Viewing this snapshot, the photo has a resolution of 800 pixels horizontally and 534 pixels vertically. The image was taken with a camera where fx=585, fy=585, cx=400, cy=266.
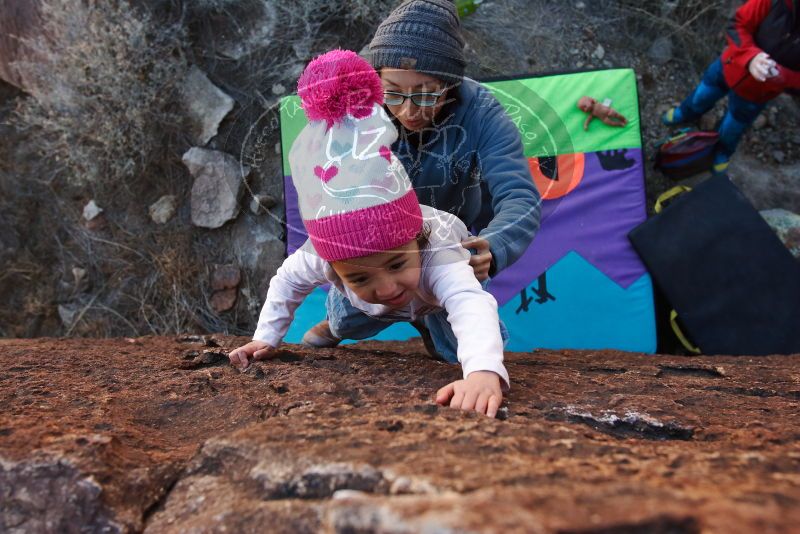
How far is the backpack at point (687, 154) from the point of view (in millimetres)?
2998

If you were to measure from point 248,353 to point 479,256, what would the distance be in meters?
0.66

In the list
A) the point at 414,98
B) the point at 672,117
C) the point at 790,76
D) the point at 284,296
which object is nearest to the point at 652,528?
the point at 414,98

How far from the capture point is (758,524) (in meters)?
0.55

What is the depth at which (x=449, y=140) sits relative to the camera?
168 cm

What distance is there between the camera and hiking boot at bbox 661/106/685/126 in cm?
320

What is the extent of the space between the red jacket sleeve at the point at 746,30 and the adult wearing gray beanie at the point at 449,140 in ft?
5.18

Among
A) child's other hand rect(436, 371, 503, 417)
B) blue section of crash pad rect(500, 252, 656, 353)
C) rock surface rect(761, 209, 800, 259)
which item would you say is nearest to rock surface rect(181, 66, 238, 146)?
blue section of crash pad rect(500, 252, 656, 353)

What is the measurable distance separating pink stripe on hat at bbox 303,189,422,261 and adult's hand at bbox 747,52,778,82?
84.5 inches

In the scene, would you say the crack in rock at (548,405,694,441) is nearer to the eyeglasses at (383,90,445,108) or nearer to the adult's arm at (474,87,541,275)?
the adult's arm at (474,87,541,275)

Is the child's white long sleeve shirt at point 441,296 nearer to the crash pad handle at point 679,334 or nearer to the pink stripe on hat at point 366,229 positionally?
the pink stripe on hat at point 366,229

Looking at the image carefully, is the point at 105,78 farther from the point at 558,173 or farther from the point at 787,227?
the point at 787,227

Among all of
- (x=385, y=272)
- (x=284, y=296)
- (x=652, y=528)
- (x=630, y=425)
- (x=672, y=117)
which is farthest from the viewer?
(x=672, y=117)

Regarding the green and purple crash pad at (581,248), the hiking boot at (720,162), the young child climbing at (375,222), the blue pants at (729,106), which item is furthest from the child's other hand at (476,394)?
the hiking boot at (720,162)

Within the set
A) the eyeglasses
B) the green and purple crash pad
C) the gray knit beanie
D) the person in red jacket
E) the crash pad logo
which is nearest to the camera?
the eyeglasses
